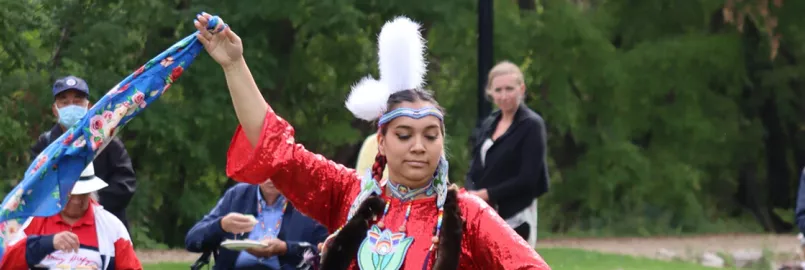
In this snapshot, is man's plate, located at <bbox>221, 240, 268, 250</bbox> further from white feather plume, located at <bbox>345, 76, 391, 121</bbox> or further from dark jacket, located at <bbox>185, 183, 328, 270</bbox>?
white feather plume, located at <bbox>345, 76, 391, 121</bbox>

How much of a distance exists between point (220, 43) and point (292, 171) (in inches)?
17.8

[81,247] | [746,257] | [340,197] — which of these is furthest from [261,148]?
[746,257]

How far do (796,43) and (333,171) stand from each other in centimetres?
1662

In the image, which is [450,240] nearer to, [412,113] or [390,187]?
[390,187]

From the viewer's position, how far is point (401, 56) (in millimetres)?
4570

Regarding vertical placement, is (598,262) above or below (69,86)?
below

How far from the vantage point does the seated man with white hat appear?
6.41 m

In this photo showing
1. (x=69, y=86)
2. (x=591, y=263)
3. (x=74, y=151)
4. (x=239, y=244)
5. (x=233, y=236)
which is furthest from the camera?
(x=591, y=263)

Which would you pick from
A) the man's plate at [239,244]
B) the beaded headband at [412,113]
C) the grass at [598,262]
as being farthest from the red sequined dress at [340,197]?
the grass at [598,262]

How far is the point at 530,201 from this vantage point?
7957 millimetres

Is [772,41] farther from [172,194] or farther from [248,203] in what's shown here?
[248,203]

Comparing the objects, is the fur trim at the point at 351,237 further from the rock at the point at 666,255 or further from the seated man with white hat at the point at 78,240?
the rock at the point at 666,255

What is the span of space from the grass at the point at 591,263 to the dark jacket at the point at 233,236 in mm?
5472

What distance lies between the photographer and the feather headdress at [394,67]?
4559 millimetres
